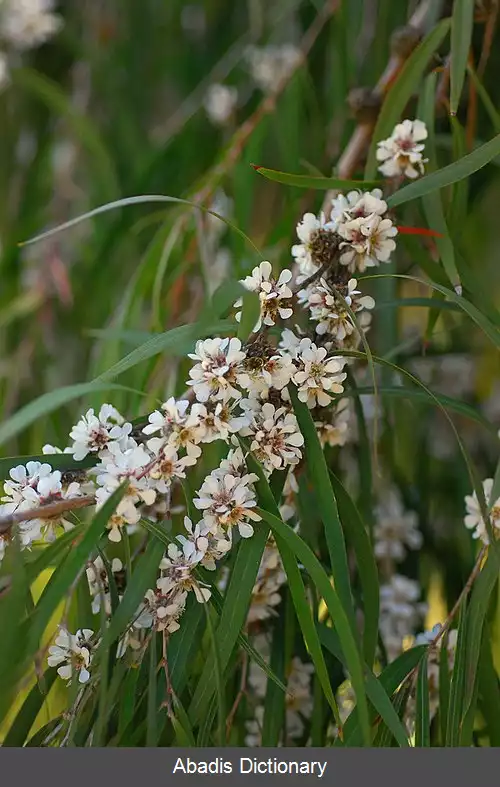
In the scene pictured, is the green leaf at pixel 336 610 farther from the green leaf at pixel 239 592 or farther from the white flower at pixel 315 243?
the white flower at pixel 315 243

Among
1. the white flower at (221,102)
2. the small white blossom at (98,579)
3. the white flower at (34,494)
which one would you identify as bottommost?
the small white blossom at (98,579)

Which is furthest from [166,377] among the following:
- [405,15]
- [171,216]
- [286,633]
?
[405,15]

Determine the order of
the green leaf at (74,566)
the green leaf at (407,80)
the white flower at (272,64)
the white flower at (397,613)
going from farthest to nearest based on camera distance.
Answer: the white flower at (272,64), the white flower at (397,613), the green leaf at (407,80), the green leaf at (74,566)

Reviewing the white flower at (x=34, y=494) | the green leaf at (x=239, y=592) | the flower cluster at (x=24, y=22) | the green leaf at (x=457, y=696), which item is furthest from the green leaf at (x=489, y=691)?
the flower cluster at (x=24, y=22)

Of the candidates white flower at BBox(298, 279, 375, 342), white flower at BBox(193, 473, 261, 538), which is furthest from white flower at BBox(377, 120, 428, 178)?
white flower at BBox(193, 473, 261, 538)

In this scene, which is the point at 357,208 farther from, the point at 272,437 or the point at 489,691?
the point at 489,691

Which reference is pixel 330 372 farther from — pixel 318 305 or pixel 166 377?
pixel 166 377

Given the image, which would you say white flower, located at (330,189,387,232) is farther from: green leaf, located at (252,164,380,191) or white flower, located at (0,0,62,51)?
white flower, located at (0,0,62,51)
